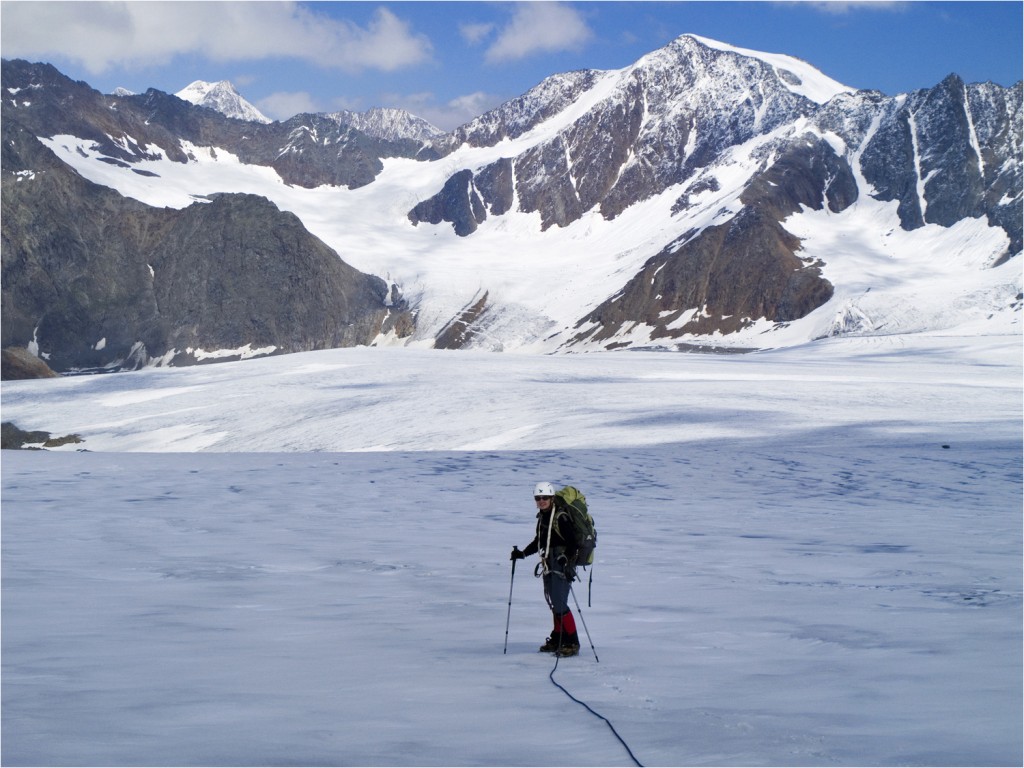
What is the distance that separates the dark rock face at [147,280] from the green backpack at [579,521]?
178 metres

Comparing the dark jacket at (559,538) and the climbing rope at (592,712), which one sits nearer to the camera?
the climbing rope at (592,712)

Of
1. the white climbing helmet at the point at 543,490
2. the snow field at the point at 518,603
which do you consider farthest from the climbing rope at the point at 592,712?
the white climbing helmet at the point at 543,490

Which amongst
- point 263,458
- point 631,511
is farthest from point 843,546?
point 263,458

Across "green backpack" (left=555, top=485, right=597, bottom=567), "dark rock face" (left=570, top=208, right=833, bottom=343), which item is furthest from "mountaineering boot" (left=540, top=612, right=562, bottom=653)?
"dark rock face" (left=570, top=208, right=833, bottom=343)

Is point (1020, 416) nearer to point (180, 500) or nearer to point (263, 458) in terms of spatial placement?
point (263, 458)

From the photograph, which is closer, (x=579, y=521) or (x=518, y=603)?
(x=579, y=521)

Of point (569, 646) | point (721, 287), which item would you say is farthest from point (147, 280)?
point (569, 646)

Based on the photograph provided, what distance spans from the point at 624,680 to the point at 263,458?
22515mm

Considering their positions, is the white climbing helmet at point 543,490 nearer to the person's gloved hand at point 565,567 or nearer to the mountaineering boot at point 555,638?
the person's gloved hand at point 565,567

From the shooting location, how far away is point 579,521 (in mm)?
9156

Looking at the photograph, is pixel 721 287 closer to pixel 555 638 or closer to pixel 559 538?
pixel 559 538

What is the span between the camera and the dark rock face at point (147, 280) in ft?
590

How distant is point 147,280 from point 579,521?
638 ft

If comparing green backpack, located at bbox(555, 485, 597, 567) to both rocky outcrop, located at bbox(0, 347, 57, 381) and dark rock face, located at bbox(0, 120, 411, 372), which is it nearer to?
rocky outcrop, located at bbox(0, 347, 57, 381)
